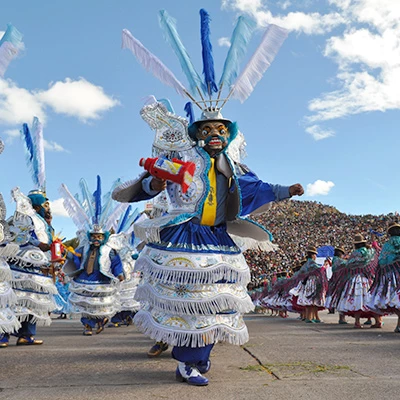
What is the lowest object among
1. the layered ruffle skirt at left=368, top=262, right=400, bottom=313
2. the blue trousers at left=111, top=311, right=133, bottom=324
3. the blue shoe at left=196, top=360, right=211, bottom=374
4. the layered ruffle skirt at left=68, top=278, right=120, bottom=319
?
the blue trousers at left=111, top=311, right=133, bottom=324

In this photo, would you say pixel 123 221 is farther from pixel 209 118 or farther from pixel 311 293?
pixel 209 118

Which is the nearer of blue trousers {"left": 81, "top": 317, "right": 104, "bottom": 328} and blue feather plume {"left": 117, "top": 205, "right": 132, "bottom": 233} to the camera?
blue trousers {"left": 81, "top": 317, "right": 104, "bottom": 328}

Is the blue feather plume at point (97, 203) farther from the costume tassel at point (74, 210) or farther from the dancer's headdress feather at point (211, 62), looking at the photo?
the dancer's headdress feather at point (211, 62)

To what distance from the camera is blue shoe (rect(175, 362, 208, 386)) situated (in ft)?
11.2

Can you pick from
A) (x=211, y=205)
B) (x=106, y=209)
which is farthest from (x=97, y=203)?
(x=211, y=205)

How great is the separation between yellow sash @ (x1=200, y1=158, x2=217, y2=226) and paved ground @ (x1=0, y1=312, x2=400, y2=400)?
1259 mm

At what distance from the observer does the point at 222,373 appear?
3.90m

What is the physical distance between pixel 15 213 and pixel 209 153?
3460 millimetres

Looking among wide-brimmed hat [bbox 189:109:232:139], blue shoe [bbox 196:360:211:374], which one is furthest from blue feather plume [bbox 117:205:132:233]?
blue shoe [bbox 196:360:211:374]

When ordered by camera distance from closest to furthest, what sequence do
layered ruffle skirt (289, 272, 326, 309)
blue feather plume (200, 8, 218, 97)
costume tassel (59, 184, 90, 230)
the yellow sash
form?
the yellow sash
blue feather plume (200, 8, 218, 97)
costume tassel (59, 184, 90, 230)
layered ruffle skirt (289, 272, 326, 309)

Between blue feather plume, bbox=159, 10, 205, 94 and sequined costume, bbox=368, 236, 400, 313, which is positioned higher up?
blue feather plume, bbox=159, 10, 205, 94

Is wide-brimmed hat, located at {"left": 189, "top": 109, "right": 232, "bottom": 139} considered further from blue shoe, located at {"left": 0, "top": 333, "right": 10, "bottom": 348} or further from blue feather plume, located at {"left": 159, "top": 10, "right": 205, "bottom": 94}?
blue shoe, located at {"left": 0, "top": 333, "right": 10, "bottom": 348}

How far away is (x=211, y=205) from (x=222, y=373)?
139 centimetres

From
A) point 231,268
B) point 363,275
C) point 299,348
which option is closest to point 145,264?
point 231,268
